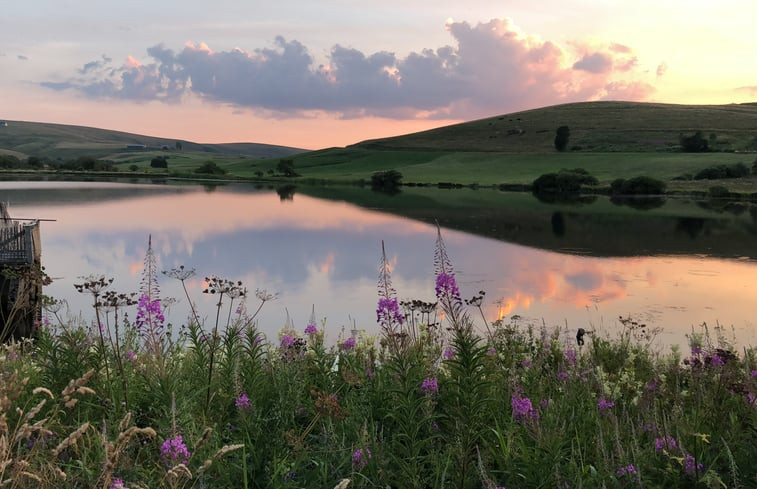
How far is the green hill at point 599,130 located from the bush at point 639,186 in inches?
1655

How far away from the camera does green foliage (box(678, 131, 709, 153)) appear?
→ 124125mm

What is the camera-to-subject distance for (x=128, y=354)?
6609 millimetres

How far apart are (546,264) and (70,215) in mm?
43916

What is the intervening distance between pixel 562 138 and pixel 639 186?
53.3 meters

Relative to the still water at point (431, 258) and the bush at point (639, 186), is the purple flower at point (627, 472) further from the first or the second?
the bush at point (639, 186)

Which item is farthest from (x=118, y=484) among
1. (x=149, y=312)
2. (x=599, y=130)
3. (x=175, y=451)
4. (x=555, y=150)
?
(x=599, y=130)

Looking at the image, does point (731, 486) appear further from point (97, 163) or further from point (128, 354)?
point (97, 163)

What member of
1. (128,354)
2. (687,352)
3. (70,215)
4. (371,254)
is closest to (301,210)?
(70,215)

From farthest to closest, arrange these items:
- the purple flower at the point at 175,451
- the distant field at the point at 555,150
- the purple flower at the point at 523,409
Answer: the distant field at the point at 555,150
the purple flower at the point at 523,409
the purple flower at the point at 175,451

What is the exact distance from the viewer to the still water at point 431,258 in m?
20.5

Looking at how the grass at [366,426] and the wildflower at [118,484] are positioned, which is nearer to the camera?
the wildflower at [118,484]

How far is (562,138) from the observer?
472 ft

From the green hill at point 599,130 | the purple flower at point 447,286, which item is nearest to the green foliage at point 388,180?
the green hill at point 599,130

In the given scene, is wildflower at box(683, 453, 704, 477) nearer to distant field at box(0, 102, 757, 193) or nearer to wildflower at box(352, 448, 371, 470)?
wildflower at box(352, 448, 371, 470)
